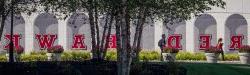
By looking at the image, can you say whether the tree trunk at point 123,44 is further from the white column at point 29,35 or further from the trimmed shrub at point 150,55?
the white column at point 29,35

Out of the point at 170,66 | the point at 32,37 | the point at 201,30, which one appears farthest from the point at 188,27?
the point at 170,66

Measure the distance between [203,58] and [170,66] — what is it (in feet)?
58.6

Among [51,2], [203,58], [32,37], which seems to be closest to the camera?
[51,2]

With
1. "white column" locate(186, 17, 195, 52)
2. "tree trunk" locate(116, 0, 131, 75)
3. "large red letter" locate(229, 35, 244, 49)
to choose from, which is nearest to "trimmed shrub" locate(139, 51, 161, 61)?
"white column" locate(186, 17, 195, 52)

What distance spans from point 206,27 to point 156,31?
3.82 meters

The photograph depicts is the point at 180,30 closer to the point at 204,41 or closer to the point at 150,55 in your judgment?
the point at 204,41

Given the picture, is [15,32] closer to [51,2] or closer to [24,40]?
[24,40]

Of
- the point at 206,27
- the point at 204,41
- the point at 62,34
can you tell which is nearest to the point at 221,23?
the point at 206,27

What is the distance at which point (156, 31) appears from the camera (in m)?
47.3

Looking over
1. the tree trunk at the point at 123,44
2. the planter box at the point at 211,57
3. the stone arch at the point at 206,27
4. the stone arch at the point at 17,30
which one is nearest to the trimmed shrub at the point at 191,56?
the planter box at the point at 211,57

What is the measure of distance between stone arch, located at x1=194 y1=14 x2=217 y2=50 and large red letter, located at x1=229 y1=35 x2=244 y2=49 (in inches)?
45.5

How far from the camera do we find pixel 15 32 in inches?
1919

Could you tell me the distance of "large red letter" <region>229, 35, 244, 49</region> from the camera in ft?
159

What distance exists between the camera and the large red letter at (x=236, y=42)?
48531mm
